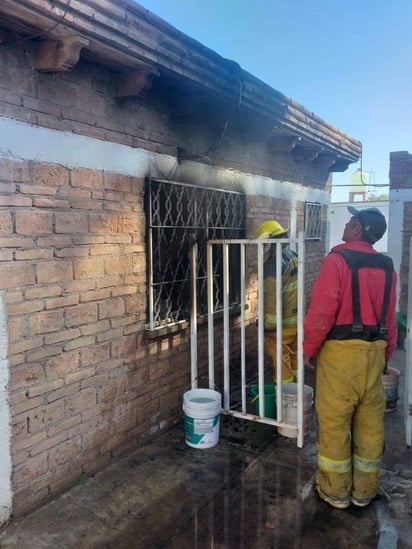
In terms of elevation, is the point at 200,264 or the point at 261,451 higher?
the point at 200,264

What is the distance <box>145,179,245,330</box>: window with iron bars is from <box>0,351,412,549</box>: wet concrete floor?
4.26 ft

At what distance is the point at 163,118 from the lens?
4254 millimetres

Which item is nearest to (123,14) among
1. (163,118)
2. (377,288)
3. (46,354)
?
(163,118)

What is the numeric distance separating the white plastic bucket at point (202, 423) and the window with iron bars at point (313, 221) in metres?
4.29

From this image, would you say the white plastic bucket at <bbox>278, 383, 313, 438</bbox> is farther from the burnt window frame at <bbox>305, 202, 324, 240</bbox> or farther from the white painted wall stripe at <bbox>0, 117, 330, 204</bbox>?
the burnt window frame at <bbox>305, 202, 324, 240</bbox>

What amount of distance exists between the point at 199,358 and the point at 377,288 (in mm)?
2309

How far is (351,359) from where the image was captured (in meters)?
3.22

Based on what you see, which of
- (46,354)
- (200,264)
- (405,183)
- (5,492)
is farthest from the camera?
(405,183)

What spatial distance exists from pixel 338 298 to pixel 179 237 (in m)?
1.86

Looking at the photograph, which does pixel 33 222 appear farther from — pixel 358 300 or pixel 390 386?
pixel 390 386

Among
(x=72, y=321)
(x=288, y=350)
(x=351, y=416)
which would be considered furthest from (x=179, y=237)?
(x=351, y=416)

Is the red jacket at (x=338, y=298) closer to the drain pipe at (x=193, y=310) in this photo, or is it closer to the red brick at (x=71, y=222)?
the drain pipe at (x=193, y=310)

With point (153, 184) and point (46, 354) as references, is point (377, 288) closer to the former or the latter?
point (153, 184)

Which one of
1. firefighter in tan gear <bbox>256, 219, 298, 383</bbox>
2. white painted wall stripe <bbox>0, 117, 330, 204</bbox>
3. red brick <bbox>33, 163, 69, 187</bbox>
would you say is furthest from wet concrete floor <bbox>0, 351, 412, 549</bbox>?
white painted wall stripe <bbox>0, 117, 330, 204</bbox>
